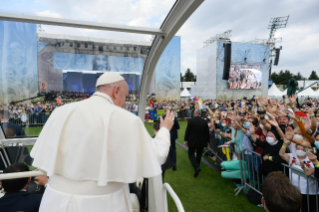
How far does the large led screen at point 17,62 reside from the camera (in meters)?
2.86

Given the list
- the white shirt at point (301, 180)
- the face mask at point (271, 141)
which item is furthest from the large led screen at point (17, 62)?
the white shirt at point (301, 180)

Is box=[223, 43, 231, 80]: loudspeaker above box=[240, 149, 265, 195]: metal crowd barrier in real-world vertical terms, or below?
above

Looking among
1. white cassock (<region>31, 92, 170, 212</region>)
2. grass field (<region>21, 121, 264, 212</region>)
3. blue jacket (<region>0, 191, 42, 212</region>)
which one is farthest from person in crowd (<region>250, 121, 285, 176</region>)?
blue jacket (<region>0, 191, 42, 212</region>)

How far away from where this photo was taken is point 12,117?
3652 mm

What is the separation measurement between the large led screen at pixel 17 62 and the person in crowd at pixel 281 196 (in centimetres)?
338

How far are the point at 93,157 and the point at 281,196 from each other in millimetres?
1353

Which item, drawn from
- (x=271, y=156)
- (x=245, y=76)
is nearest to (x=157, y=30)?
(x=271, y=156)

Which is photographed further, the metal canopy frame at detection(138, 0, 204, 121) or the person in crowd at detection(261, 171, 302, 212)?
the metal canopy frame at detection(138, 0, 204, 121)

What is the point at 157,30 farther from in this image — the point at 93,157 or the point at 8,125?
the point at 8,125

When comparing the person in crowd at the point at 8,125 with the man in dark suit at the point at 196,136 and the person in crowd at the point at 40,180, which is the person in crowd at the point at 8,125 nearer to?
the person in crowd at the point at 40,180

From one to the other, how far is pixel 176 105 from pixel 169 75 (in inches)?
106

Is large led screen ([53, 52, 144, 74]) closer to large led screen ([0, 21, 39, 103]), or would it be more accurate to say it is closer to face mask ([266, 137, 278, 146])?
large led screen ([0, 21, 39, 103])

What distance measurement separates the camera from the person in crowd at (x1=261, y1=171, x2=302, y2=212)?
4.42 feet

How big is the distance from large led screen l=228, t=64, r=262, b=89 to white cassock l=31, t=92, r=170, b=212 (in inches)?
931
